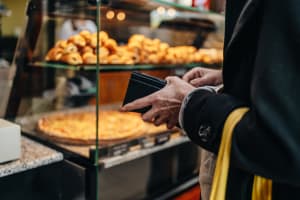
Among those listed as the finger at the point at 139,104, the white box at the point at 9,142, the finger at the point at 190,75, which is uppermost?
the finger at the point at 190,75

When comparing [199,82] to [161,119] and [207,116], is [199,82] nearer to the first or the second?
[161,119]

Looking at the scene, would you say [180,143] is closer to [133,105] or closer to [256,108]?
[133,105]

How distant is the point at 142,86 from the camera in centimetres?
81

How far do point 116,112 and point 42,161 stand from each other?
71 centimetres

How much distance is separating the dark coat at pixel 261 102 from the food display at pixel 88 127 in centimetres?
61

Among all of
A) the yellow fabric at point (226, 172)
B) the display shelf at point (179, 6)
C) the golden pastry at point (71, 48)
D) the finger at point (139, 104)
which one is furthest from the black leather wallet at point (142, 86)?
the display shelf at point (179, 6)

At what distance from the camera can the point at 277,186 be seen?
24.2 inches

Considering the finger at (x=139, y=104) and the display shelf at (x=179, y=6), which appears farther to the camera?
the display shelf at (x=179, y=6)

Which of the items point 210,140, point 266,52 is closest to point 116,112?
point 210,140

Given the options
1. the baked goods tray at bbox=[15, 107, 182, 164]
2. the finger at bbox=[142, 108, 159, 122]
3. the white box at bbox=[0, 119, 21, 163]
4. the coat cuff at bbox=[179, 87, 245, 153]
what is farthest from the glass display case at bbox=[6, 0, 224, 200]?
the coat cuff at bbox=[179, 87, 245, 153]

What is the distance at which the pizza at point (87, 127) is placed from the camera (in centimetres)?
119

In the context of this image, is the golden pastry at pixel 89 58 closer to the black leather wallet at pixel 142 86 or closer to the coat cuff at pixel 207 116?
the black leather wallet at pixel 142 86

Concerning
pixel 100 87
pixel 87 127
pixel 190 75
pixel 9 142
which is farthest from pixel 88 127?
pixel 190 75

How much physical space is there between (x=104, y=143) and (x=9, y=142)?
0.33 metres
